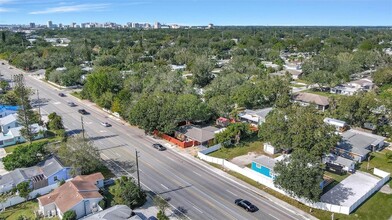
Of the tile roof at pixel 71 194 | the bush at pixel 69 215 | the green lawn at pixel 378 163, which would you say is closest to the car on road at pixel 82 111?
the tile roof at pixel 71 194

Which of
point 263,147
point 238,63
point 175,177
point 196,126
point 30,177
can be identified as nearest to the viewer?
point 30,177

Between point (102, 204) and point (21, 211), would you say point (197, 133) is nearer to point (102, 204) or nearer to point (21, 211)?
point (102, 204)

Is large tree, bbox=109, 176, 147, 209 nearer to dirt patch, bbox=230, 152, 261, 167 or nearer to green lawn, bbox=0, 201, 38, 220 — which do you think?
green lawn, bbox=0, 201, 38, 220

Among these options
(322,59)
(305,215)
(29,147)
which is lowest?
(305,215)

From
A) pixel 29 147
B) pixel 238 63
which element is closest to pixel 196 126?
pixel 29 147

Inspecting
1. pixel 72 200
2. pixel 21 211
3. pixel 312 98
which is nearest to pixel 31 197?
pixel 21 211

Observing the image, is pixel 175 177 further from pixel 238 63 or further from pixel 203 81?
pixel 238 63
